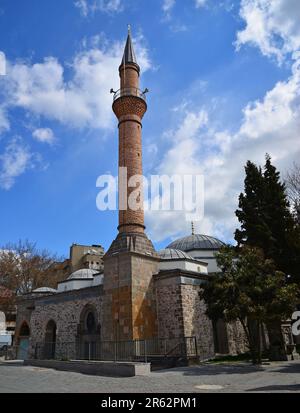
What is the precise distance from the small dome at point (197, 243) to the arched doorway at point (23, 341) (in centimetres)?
1199

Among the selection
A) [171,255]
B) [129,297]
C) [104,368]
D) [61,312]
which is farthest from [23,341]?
[104,368]

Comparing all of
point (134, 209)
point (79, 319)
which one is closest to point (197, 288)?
point (134, 209)

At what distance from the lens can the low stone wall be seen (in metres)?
11.6

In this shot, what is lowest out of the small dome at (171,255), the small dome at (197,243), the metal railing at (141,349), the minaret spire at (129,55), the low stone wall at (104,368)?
the low stone wall at (104,368)

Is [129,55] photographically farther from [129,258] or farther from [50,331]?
[50,331]

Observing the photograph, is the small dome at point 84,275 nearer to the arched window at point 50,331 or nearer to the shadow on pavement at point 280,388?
the arched window at point 50,331

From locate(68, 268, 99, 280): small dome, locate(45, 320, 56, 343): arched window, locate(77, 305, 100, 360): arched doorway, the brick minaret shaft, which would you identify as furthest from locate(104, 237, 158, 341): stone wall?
locate(45, 320, 56, 343): arched window

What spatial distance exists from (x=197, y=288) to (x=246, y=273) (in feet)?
14.2

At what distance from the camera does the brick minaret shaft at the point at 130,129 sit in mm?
18547

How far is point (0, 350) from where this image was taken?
27.9 metres

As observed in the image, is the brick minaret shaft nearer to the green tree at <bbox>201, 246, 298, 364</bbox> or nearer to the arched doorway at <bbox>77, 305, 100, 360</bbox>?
the arched doorway at <bbox>77, 305, 100, 360</bbox>

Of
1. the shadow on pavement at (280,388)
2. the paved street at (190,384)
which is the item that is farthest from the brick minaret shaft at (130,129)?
the shadow on pavement at (280,388)

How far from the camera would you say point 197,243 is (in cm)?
2527

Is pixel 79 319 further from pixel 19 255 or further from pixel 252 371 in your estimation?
pixel 19 255
